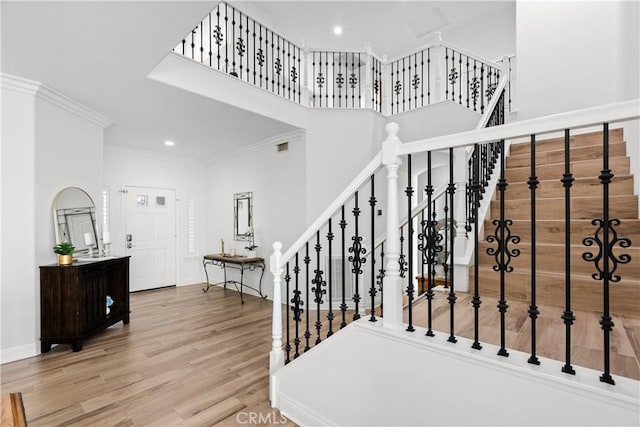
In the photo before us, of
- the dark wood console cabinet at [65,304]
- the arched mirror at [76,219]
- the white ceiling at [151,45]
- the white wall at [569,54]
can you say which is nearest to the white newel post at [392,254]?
the white ceiling at [151,45]

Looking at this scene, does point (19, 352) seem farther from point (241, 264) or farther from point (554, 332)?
point (554, 332)

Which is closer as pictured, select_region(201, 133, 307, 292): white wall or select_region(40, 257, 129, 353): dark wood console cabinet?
select_region(40, 257, 129, 353): dark wood console cabinet

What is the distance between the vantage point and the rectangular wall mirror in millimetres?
6038

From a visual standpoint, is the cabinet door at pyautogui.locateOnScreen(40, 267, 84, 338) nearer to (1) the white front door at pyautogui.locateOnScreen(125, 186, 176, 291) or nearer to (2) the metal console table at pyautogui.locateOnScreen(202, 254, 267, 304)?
(2) the metal console table at pyautogui.locateOnScreen(202, 254, 267, 304)

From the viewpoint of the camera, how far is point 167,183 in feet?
21.6

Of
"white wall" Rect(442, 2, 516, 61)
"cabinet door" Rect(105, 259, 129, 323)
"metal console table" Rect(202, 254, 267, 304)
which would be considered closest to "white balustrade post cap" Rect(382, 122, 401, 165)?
"cabinet door" Rect(105, 259, 129, 323)

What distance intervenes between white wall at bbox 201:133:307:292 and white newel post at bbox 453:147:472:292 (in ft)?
8.85

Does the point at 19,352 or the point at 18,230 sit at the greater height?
the point at 18,230

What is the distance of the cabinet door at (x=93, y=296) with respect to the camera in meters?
3.44

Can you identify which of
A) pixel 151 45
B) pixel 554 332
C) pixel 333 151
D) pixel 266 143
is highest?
pixel 151 45

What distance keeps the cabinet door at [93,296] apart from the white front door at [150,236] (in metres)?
2.44

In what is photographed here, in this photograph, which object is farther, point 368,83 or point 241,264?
point 241,264

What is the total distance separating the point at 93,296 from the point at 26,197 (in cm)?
130

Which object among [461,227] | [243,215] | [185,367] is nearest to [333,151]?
[243,215]
